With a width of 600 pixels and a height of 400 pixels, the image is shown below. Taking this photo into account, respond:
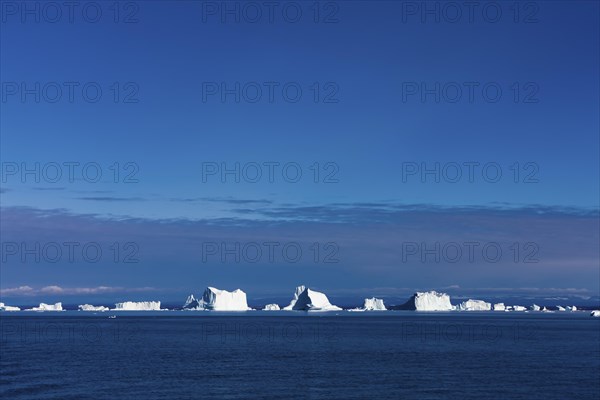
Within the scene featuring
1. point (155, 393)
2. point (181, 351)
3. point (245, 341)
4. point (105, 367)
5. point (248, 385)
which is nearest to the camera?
point (155, 393)

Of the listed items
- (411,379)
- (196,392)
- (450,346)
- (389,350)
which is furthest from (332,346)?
(196,392)

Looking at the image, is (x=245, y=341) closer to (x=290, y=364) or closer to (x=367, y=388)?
(x=290, y=364)

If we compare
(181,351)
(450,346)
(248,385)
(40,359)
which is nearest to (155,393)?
(248,385)

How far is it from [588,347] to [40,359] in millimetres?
73093

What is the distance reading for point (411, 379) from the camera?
2071 inches

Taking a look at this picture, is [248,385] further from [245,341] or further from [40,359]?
[245,341]

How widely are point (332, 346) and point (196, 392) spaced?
43.3 metres

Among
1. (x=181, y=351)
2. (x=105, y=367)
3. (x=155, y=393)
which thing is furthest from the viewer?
(x=181, y=351)

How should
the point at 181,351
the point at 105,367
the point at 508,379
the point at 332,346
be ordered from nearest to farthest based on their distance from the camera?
the point at 508,379
the point at 105,367
the point at 181,351
the point at 332,346

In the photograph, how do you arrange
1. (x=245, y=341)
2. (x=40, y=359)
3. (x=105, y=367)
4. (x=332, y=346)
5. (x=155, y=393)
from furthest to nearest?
(x=245, y=341) → (x=332, y=346) → (x=40, y=359) → (x=105, y=367) → (x=155, y=393)

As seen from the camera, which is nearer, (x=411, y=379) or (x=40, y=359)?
(x=411, y=379)

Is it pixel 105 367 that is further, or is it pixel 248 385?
pixel 105 367

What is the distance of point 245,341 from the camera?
9769cm

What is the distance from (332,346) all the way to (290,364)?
23557 millimetres
